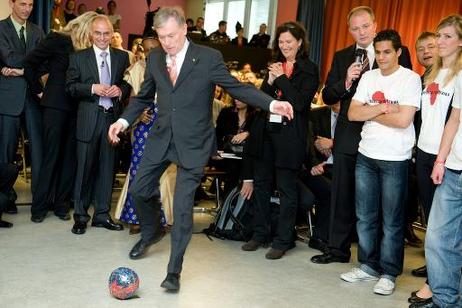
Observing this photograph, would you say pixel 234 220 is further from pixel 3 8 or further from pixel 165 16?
pixel 3 8

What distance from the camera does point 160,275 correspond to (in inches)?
133

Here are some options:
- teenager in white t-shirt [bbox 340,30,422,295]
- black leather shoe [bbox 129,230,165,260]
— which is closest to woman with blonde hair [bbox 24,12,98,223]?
black leather shoe [bbox 129,230,165,260]

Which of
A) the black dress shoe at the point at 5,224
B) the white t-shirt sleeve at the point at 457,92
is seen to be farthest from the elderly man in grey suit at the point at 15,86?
the white t-shirt sleeve at the point at 457,92

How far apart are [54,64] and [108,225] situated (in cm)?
130

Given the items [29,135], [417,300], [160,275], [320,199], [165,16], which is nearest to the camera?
[165,16]

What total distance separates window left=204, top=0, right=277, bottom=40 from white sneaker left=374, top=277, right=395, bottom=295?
33.5 feet

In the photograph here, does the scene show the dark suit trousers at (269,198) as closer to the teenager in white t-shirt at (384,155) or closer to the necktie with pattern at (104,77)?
the teenager in white t-shirt at (384,155)

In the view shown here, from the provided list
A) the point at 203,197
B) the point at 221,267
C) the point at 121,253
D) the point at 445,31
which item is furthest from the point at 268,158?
the point at 203,197

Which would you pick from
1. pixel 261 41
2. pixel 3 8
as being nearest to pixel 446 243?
pixel 3 8

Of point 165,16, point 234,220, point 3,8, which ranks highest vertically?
point 3,8

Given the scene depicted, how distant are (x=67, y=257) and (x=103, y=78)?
4.53 feet

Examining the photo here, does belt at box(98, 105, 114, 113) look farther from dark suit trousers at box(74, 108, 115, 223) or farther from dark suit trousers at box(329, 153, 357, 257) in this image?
dark suit trousers at box(329, 153, 357, 257)

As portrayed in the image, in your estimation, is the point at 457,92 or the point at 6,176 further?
the point at 6,176

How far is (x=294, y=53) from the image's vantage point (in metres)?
3.92
